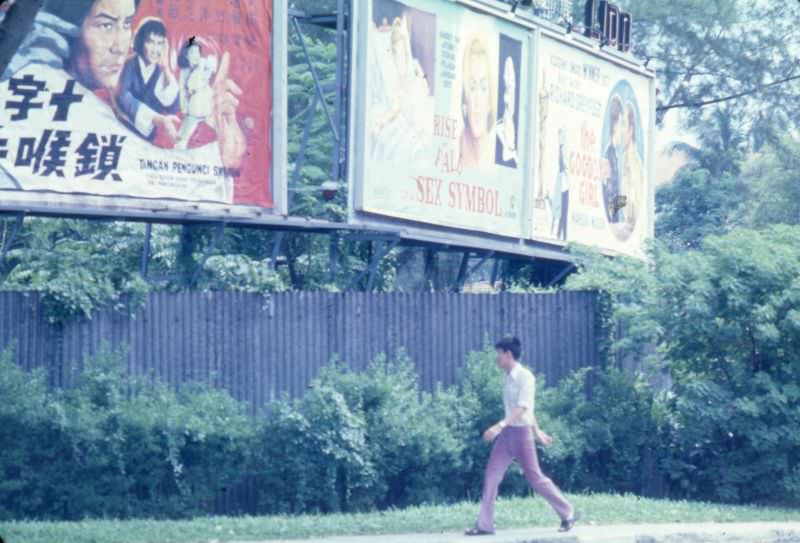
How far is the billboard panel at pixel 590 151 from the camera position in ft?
81.3

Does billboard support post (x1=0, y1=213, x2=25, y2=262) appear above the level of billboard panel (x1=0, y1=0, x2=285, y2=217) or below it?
below

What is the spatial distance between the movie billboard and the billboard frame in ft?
0.14

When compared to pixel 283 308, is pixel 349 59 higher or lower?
higher

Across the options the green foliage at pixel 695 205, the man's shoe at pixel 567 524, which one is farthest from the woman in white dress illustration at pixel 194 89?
the green foliage at pixel 695 205

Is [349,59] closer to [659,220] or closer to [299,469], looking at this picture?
[299,469]

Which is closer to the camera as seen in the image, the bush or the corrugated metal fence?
the corrugated metal fence

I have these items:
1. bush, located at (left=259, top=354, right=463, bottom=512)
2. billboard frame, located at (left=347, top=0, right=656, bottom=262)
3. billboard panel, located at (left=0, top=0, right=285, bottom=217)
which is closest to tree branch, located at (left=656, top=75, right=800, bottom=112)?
billboard frame, located at (left=347, top=0, right=656, bottom=262)

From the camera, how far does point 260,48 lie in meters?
18.7

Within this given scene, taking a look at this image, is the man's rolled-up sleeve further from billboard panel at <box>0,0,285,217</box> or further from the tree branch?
the tree branch

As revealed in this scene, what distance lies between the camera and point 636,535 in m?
14.3

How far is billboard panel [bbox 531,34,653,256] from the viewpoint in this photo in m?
24.8

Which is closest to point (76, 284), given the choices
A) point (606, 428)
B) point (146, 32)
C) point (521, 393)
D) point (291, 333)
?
point (291, 333)

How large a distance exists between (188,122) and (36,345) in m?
3.98

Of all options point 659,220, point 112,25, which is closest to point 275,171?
point 112,25
